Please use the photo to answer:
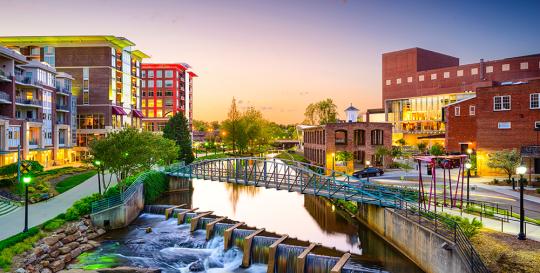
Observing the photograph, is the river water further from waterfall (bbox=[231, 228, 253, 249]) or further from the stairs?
the stairs

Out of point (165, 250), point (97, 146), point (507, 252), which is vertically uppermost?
point (97, 146)

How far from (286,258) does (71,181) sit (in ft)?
93.9

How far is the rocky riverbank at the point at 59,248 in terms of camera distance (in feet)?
68.7

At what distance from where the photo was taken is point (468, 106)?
5478 centimetres

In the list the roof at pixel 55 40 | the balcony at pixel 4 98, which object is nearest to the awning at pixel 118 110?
the roof at pixel 55 40

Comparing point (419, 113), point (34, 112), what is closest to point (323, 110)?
point (419, 113)

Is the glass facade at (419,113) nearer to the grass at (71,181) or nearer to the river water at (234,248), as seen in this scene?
the river water at (234,248)

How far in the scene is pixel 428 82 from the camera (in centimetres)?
9494

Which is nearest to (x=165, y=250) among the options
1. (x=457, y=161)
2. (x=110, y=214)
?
(x=110, y=214)

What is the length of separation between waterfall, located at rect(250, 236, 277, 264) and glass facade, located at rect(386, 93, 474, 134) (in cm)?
7435

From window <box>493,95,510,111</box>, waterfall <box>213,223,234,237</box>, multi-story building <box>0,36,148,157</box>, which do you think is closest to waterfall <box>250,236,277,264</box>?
waterfall <box>213,223,234,237</box>

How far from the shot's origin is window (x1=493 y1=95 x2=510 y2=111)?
44781mm

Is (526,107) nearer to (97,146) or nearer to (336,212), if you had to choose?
(336,212)

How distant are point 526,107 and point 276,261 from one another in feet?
117
